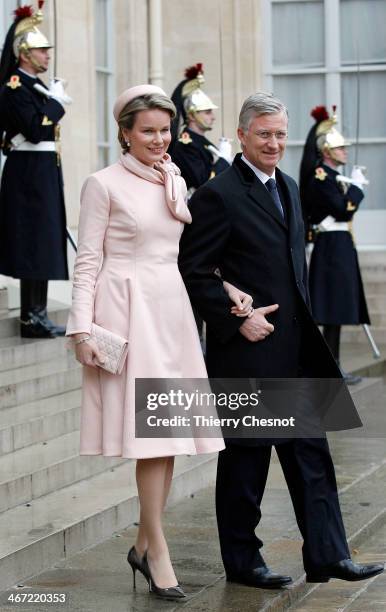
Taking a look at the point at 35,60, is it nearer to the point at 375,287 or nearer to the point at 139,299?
the point at 139,299

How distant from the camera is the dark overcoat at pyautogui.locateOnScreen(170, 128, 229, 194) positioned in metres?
10.4

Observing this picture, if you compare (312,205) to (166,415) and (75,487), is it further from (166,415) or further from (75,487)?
(166,415)

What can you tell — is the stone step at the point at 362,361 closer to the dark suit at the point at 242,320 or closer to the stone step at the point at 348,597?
the stone step at the point at 348,597

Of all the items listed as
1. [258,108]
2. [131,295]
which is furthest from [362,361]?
[131,295]

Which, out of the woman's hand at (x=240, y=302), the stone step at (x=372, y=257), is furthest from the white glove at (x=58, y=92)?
the stone step at (x=372, y=257)

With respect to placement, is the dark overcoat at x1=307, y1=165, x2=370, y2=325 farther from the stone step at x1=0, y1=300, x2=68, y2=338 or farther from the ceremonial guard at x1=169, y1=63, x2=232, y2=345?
the stone step at x1=0, y1=300, x2=68, y2=338

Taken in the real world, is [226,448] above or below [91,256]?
below

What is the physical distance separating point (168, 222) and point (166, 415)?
0.64 meters

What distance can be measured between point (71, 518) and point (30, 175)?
3.37 m

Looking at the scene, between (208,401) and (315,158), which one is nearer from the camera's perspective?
(208,401)

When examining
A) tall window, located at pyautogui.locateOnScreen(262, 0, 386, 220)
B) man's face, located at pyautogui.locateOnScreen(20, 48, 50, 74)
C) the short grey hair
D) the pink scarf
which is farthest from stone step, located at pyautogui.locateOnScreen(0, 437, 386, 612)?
tall window, located at pyautogui.locateOnScreen(262, 0, 386, 220)

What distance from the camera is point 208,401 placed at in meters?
4.93

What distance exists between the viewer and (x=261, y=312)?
16.2 feet

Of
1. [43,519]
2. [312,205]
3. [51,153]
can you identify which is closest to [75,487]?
[43,519]
